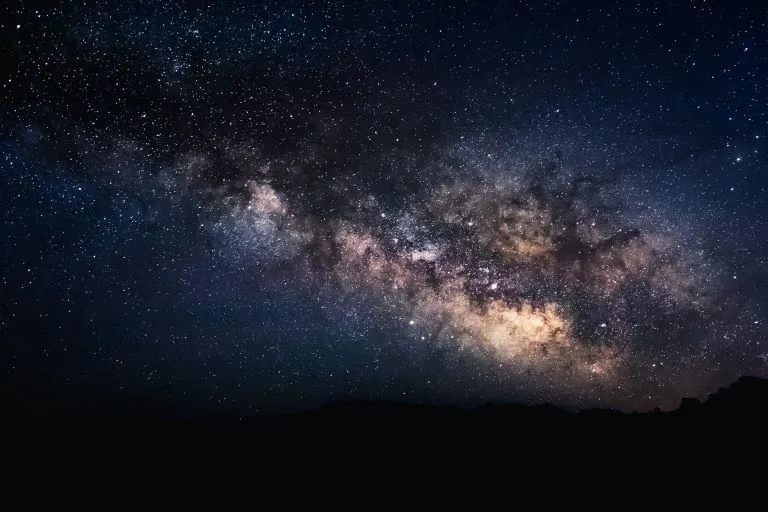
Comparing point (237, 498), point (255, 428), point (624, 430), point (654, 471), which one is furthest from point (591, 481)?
point (255, 428)

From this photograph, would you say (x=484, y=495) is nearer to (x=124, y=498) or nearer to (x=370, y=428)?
(x=124, y=498)

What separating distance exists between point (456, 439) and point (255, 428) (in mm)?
17676

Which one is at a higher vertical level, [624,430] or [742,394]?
[742,394]

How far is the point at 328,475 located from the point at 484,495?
28.6ft

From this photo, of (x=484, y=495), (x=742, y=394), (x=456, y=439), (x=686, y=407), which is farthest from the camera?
(x=456, y=439)

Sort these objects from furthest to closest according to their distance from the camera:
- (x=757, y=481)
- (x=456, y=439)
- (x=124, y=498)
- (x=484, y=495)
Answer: (x=456, y=439), (x=124, y=498), (x=484, y=495), (x=757, y=481)

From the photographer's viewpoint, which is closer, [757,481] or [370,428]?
[757,481]

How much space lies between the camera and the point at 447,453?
26406mm

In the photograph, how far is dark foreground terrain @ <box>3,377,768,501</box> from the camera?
19.1 meters

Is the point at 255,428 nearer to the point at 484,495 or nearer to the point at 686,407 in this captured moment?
the point at 484,495

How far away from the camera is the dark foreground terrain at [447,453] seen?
19125mm

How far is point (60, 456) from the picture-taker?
2802 centimetres

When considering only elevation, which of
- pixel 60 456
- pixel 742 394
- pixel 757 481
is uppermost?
pixel 742 394

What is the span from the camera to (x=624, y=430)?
27406 millimetres
